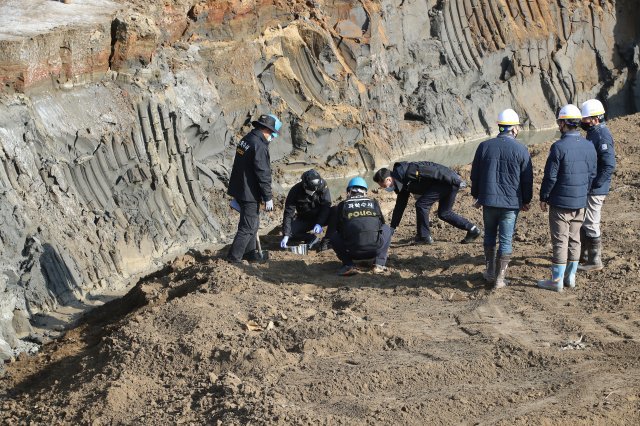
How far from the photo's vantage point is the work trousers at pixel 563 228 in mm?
8109

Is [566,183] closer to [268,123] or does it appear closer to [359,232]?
[359,232]

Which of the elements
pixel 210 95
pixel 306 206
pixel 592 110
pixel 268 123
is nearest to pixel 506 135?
pixel 592 110

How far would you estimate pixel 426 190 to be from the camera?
34.1 feet

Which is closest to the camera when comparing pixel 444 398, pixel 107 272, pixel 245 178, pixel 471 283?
pixel 444 398

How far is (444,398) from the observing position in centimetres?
621

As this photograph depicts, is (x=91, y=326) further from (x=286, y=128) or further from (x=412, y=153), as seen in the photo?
(x=412, y=153)

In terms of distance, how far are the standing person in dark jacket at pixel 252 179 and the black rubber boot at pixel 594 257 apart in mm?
3264

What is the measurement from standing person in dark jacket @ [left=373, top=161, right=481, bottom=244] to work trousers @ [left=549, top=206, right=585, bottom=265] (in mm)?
2175

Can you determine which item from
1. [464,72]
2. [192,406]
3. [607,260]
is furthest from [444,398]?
[464,72]

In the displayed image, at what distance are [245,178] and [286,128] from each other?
9.95 metres

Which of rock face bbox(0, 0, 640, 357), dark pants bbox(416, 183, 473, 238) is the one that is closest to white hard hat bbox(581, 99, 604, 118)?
dark pants bbox(416, 183, 473, 238)

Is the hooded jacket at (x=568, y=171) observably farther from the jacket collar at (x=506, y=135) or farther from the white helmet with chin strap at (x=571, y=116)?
the jacket collar at (x=506, y=135)

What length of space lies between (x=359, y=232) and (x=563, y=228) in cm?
208

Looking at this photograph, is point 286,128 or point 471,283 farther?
point 286,128
